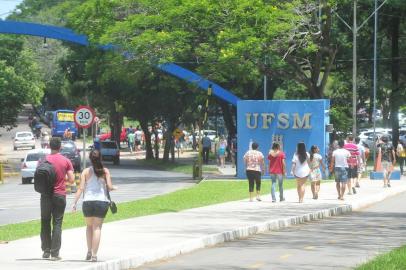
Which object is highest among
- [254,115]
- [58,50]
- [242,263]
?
[58,50]

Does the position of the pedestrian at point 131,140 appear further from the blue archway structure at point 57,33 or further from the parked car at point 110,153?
the blue archway structure at point 57,33

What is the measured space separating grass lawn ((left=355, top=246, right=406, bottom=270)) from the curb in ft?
10.6

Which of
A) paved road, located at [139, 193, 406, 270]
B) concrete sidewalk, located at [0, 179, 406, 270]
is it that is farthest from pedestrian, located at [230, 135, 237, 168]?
paved road, located at [139, 193, 406, 270]

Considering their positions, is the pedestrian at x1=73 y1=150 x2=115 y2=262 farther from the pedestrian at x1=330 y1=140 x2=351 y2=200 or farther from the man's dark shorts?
the man's dark shorts

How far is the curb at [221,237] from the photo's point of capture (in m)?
13.6

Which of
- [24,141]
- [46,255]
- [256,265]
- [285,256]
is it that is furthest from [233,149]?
[46,255]

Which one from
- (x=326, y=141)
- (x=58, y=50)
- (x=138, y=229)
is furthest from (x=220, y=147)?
(x=58, y=50)

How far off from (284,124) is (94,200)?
30497mm

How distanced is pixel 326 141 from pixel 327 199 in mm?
14529

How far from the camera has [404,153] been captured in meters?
44.6

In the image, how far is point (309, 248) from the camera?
16.8 metres

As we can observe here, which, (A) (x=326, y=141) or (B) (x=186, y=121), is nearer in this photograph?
(A) (x=326, y=141)

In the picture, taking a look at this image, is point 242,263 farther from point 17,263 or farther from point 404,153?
point 404,153

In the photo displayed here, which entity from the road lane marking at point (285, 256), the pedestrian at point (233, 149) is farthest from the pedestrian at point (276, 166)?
the pedestrian at point (233, 149)
